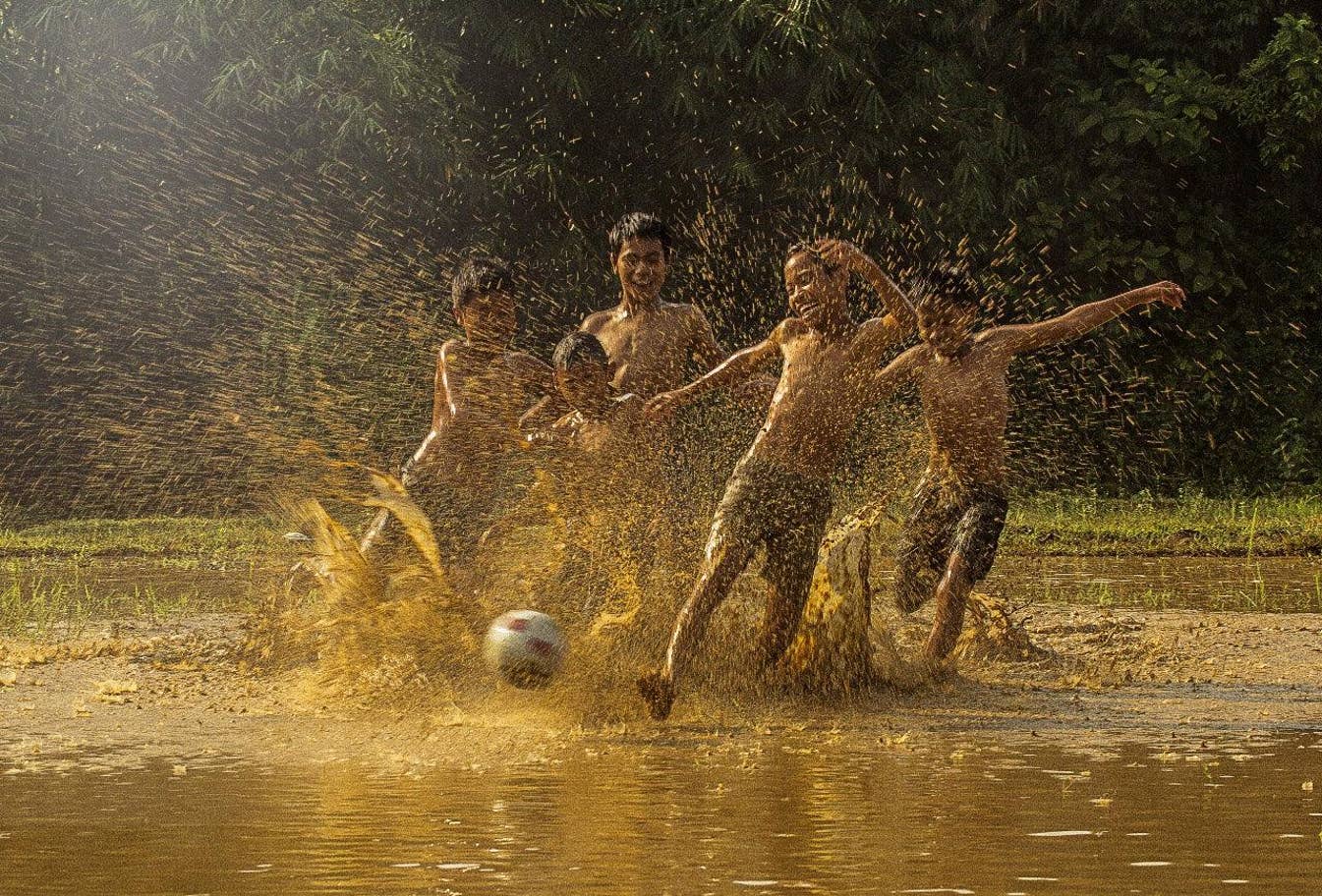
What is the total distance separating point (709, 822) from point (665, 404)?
119 inches

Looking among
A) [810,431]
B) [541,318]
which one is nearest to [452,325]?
[541,318]

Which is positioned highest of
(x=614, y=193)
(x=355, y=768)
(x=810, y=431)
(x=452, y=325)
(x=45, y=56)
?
(x=45, y=56)

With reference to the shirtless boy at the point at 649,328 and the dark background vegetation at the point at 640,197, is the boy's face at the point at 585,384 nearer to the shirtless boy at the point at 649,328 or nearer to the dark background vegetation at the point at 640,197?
the shirtless boy at the point at 649,328

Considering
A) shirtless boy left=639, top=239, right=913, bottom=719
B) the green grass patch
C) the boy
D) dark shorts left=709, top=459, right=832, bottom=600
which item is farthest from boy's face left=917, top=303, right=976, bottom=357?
the green grass patch

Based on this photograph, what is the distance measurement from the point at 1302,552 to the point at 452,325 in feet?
29.5

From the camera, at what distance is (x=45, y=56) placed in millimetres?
20531

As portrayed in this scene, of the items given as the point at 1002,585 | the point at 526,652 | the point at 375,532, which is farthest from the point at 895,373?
the point at 1002,585

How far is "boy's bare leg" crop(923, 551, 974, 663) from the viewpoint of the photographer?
877cm

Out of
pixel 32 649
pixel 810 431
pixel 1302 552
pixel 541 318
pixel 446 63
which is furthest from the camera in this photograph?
pixel 541 318

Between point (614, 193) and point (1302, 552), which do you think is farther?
point (614, 193)

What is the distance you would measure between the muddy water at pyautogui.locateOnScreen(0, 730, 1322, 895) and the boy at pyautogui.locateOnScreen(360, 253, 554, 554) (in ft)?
7.65

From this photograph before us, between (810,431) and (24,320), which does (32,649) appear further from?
(24,320)

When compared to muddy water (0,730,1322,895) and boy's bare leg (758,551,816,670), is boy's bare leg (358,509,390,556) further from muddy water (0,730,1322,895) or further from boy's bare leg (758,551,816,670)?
muddy water (0,730,1322,895)

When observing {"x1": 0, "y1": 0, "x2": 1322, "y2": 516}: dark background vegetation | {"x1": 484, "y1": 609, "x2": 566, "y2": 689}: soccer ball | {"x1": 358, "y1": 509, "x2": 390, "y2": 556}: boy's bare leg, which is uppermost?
{"x1": 0, "y1": 0, "x2": 1322, "y2": 516}: dark background vegetation
